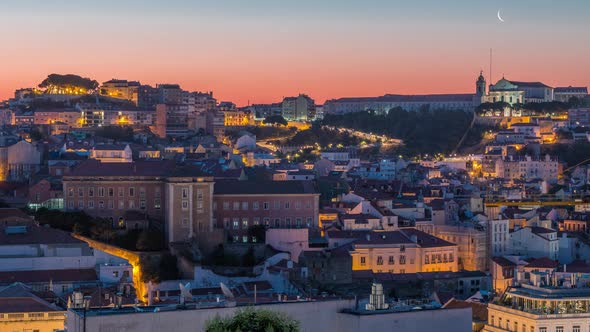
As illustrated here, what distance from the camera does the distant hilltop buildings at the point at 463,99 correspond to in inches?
3386

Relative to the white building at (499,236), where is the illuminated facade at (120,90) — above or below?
above

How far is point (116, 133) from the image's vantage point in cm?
6003

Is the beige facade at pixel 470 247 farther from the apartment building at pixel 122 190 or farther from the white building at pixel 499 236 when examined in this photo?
the apartment building at pixel 122 190

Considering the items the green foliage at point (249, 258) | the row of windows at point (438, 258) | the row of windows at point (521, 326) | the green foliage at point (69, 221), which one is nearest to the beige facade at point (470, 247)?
the row of windows at point (438, 258)

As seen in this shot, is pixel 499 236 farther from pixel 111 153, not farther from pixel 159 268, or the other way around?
pixel 111 153

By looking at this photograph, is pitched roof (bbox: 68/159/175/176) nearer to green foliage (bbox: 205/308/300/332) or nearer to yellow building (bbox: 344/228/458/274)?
yellow building (bbox: 344/228/458/274)

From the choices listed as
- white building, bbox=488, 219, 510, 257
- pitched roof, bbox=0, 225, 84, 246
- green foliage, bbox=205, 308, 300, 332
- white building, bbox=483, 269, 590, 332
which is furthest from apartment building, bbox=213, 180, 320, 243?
green foliage, bbox=205, 308, 300, 332

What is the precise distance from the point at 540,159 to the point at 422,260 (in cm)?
3311

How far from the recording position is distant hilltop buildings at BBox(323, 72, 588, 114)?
8600cm

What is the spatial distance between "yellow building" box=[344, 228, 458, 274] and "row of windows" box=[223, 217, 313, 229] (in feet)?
2.92

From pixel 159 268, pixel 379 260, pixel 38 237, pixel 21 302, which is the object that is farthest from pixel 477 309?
pixel 38 237

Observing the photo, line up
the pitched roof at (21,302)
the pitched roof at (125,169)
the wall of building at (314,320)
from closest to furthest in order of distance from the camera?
the wall of building at (314,320) → the pitched roof at (21,302) → the pitched roof at (125,169)

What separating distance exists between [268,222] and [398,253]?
3456mm

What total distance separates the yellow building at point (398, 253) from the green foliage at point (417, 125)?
4240cm
